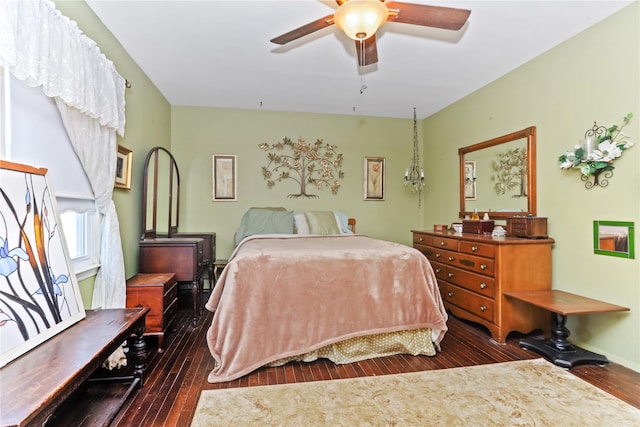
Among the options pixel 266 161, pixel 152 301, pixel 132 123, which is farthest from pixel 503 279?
pixel 132 123

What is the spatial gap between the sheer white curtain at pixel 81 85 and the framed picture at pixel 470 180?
3.86m

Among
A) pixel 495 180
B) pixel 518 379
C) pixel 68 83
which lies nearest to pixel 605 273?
pixel 518 379

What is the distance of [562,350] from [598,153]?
1558 millimetres

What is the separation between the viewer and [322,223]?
13.9 ft

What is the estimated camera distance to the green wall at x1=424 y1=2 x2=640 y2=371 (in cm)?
239

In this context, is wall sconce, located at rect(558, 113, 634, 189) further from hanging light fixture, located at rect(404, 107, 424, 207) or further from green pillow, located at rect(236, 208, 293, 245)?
green pillow, located at rect(236, 208, 293, 245)

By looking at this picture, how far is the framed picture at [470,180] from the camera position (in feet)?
13.5

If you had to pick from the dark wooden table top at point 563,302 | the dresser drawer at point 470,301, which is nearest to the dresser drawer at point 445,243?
the dresser drawer at point 470,301

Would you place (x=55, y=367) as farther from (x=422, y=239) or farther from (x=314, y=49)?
(x=422, y=239)

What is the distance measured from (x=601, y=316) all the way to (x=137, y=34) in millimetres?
4459

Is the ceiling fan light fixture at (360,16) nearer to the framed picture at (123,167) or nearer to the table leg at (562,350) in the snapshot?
the framed picture at (123,167)

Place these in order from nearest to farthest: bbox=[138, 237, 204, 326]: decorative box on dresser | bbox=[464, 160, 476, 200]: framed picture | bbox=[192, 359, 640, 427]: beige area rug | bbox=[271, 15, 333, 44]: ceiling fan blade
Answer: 1. bbox=[192, 359, 640, 427]: beige area rug
2. bbox=[271, 15, 333, 44]: ceiling fan blade
3. bbox=[138, 237, 204, 326]: decorative box on dresser
4. bbox=[464, 160, 476, 200]: framed picture

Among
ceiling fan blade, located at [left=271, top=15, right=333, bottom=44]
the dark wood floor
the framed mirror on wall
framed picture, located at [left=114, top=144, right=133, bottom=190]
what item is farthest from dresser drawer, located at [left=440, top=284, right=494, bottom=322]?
framed picture, located at [left=114, top=144, right=133, bottom=190]

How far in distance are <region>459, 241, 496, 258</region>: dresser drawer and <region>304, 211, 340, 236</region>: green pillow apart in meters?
1.53
